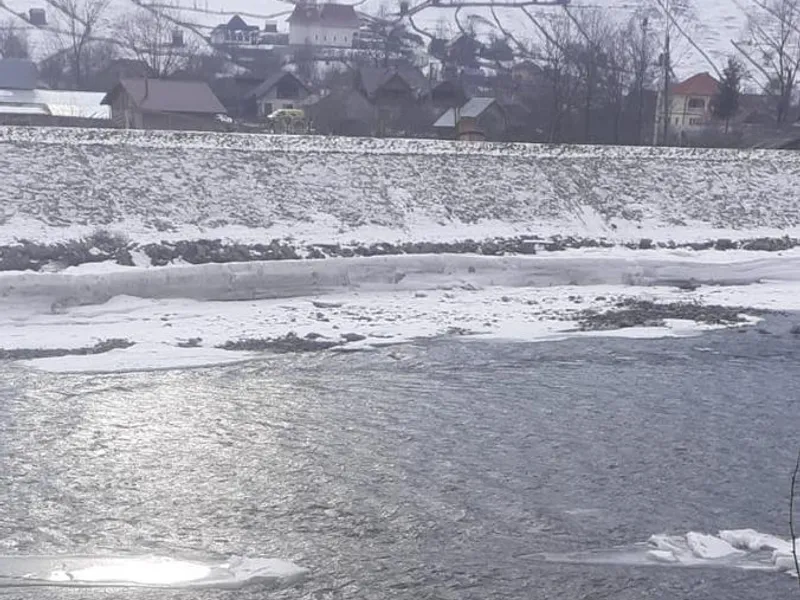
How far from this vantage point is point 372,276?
19.8 m

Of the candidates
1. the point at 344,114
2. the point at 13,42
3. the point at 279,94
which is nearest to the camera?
the point at 344,114

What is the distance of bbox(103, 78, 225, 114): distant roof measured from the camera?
189 ft

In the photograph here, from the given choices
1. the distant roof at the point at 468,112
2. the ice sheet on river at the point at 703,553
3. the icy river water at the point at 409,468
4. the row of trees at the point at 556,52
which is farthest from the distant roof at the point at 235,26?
the ice sheet on river at the point at 703,553

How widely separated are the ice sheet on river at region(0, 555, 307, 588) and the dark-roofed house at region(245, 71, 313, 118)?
69.4m

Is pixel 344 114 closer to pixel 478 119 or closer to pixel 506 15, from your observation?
pixel 478 119

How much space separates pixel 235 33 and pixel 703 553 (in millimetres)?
138615

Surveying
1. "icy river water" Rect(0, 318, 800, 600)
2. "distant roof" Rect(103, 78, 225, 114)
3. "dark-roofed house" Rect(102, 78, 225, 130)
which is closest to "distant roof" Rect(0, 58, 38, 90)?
"dark-roofed house" Rect(102, 78, 225, 130)

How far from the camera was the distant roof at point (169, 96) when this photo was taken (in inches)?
2265

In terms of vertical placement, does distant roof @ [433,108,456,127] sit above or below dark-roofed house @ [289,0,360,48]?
below

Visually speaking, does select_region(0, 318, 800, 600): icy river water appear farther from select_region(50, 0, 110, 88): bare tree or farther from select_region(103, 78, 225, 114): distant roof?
select_region(50, 0, 110, 88): bare tree

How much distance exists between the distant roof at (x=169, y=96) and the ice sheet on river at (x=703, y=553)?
53.0 meters

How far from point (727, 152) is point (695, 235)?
697cm

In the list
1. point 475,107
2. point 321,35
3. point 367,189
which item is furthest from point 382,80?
point 321,35

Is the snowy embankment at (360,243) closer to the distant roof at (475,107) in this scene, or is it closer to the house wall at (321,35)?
the distant roof at (475,107)
